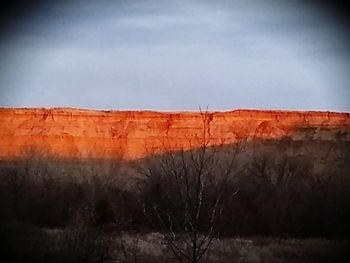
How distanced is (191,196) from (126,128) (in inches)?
915

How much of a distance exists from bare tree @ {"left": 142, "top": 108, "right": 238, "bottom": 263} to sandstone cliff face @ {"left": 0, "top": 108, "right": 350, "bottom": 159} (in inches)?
429

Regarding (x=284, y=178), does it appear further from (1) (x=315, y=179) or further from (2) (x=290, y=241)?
(2) (x=290, y=241)

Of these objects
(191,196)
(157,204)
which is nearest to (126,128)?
(157,204)

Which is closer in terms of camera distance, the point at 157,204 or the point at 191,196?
the point at 191,196

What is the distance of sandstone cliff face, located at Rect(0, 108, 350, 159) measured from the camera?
25109mm

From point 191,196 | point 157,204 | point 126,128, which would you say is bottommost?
point 157,204

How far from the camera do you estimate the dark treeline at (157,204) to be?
24.2ft

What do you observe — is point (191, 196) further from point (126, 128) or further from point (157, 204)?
point (126, 128)

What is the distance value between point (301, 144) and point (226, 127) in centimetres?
361

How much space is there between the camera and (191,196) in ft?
18.5

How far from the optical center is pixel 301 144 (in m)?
24.1

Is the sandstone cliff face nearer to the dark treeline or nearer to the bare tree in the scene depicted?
the dark treeline

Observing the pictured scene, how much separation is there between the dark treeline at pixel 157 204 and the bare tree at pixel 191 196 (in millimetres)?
34

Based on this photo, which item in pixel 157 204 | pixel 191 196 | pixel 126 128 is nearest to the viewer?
pixel 191 196
